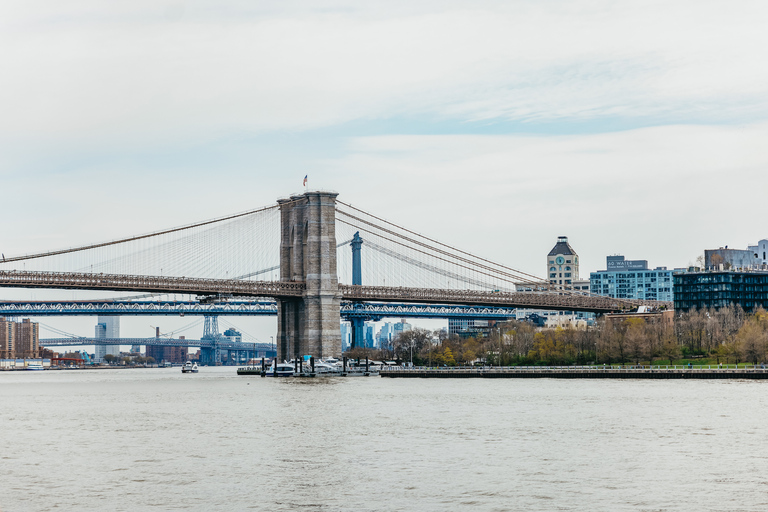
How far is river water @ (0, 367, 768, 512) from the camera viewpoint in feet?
88.1

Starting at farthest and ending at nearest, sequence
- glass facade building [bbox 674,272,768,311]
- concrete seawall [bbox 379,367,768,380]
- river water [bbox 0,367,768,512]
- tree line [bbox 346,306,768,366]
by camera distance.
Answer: glass facade building [bbox 674,272,768,311], tree line [bbox 346,306,768,366], concrete seawall [bbox 379,367,768,380], river water [bbox 0,367,768,512]

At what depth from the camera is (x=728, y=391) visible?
59906mm

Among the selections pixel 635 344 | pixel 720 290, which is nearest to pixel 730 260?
pixel 720 290

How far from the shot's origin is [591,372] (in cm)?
8200

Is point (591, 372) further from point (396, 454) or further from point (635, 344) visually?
point (396, 454)

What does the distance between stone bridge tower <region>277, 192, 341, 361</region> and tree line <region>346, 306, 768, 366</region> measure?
1568cm

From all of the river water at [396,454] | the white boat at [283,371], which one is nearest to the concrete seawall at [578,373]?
the white boat at [283,371]

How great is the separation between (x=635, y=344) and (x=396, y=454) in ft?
190

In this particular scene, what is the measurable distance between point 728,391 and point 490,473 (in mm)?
33176

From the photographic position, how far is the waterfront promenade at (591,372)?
75312 mm

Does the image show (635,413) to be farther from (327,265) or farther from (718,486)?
(327,265)

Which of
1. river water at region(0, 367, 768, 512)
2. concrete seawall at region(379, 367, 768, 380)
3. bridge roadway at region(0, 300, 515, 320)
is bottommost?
river water at region(0, 367, 768, 512)

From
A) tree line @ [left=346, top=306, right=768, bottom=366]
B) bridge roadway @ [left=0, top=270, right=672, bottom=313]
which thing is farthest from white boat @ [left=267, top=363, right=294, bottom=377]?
tree line @ [left=346, top=306, right=768, bottom=366]

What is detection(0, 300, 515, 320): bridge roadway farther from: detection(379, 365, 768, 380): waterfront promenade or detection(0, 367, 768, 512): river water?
detection(0, 367, 768, 512): river water
